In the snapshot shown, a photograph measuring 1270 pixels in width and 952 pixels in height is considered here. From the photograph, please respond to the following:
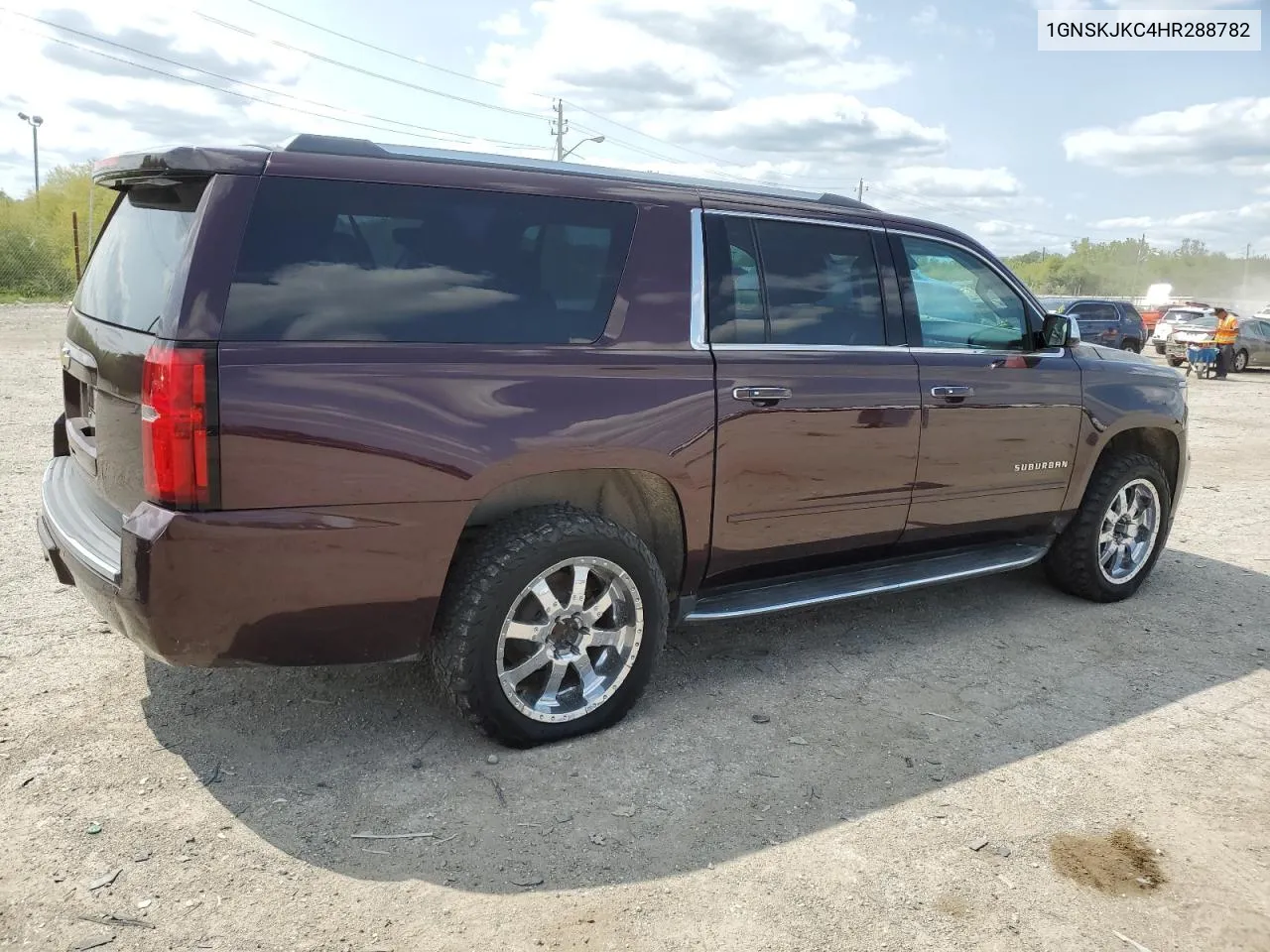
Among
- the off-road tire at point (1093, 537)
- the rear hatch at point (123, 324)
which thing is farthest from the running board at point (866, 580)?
the rear hatch at point (123, 324)

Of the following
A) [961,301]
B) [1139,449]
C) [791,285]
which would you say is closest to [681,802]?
[791,285]

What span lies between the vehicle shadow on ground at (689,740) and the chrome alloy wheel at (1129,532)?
424mm

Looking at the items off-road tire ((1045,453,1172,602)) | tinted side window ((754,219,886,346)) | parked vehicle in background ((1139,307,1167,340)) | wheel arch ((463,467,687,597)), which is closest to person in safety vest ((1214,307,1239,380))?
parked vehicle in background ((1139,307,1167,340))

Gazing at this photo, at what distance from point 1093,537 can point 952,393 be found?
142cm

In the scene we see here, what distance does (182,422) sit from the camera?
2.81m

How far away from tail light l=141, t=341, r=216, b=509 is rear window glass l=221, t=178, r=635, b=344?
0.15 metres

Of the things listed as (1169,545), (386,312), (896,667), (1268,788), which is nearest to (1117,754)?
(1268,788)

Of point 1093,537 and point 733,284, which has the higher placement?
point 733,284

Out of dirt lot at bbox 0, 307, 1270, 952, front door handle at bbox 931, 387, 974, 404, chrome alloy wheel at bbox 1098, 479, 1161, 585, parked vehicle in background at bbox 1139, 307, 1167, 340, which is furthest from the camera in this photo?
A: parked vehicle in background at bbox 1139, 307, 1167, 340

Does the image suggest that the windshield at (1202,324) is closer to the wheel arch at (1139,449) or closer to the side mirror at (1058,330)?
the wheel arch at (1139,449)

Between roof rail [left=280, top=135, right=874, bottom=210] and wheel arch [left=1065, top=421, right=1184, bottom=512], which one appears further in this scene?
wheel arch [left=1065, top=421, right=1184, bottom=512]

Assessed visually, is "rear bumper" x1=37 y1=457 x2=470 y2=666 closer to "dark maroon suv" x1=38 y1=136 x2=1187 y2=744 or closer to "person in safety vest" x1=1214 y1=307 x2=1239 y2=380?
"dark maroon suv" x1=38 y1=136 x2=1187 y2=744

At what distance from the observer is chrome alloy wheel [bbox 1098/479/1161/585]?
5438mm

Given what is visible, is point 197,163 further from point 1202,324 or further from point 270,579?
point 1202,324
